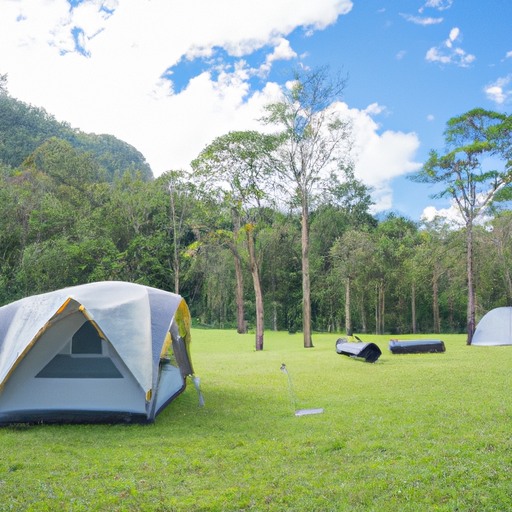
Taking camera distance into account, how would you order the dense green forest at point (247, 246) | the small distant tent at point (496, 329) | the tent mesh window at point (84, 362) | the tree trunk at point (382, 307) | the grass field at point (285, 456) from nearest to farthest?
the grass field at point (285, 456)
the tent mesh window at point (84, 362)
the small distant tent at point (496, 329)
the dense green forest at point (247, 246)
the tree trunk at point (382, 307)

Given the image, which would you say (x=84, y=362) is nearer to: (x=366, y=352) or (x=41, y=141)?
(x=366, y=352)

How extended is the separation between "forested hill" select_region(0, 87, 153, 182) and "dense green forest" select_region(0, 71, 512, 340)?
9.09m

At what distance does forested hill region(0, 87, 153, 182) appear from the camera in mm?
53219

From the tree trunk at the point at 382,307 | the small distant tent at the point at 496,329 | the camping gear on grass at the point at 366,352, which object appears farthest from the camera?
the tree trunk at the point at 382,307

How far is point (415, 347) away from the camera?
1577cm

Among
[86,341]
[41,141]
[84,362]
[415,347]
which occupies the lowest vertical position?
[415,347]

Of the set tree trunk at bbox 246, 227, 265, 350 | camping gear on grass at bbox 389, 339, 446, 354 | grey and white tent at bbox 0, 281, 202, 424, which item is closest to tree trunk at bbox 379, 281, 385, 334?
tree trunk at bbox 246, 227, 265, 350

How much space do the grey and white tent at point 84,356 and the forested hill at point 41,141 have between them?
42493 millimetres

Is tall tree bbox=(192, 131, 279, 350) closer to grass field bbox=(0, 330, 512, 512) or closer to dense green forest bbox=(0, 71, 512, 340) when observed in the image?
dense green forest bbox=(0, 71, 512, 340)

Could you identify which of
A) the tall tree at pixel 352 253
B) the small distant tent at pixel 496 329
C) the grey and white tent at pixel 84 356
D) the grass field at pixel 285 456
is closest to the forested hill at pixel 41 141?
the tall tree at pixel 352 253

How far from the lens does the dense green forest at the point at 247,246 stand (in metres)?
22.0

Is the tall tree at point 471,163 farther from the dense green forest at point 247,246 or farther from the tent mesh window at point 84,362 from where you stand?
the tent mesh window at point 84,362

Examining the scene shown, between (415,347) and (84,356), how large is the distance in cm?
1126

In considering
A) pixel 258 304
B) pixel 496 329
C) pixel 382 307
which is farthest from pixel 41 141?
pixel 496 329
